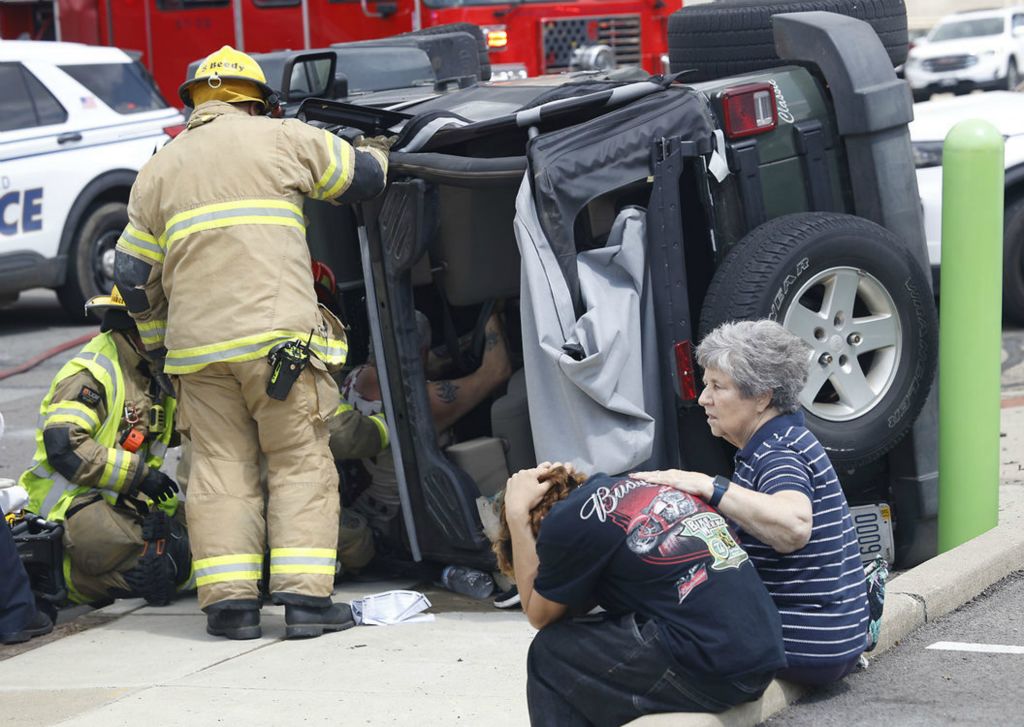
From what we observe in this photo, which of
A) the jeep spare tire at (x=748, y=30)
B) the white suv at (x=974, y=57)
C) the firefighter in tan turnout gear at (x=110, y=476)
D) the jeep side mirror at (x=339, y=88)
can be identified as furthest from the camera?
the white suv at (x=974, y=57)

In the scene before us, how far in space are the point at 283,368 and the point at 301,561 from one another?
63cm

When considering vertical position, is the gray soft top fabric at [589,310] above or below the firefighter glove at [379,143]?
below

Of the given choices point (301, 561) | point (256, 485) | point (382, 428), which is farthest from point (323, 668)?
point (382, 428)

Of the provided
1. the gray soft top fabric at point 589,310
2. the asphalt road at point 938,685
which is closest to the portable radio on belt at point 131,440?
the gray soft top fabric at point 589,310

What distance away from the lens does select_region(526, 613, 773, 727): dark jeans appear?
3.45 meters

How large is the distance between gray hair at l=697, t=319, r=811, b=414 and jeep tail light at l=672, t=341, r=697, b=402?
48.3 inches

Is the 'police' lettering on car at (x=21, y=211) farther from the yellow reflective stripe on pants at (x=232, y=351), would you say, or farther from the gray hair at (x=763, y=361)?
the gray hair at (x=763, y=361)

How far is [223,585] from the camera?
5109 mm

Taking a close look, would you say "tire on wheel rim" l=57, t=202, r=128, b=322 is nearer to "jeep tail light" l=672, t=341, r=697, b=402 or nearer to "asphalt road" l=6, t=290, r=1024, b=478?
"asphalt road" l=6, t=290, r=1024, b=478

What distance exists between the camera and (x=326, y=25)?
43.7ft

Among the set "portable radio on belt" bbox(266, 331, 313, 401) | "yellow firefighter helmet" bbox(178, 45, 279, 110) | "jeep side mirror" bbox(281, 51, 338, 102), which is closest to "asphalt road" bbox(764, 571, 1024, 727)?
"portable radio on belt" bbox(266, 331, 313, 401)

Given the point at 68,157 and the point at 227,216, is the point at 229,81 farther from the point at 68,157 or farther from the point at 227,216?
the point at 68,157

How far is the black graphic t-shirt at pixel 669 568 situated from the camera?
3352mm

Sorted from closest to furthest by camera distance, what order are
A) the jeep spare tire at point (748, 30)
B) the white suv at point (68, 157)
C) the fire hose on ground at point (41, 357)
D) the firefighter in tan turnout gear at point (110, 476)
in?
the firefighter in tan turnout gear at point (110, 476) → the jeep spare tire at point (748, 30) → the fire hose on ground at point (41, 357) → the white suv at point (68, 157)
